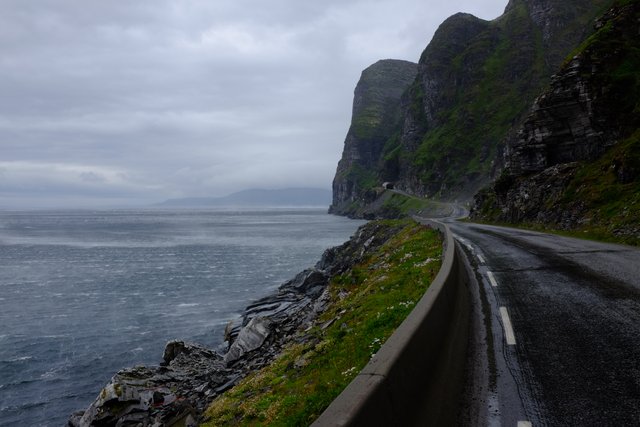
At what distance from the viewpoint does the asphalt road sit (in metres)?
5.81

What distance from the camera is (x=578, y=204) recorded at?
32.9 metres

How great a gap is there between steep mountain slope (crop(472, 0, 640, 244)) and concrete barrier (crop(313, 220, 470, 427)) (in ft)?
74.5

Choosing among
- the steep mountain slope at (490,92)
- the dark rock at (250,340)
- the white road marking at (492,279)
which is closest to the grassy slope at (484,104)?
the steep mountain slope at (490,92)

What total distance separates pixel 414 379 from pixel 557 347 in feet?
11.9

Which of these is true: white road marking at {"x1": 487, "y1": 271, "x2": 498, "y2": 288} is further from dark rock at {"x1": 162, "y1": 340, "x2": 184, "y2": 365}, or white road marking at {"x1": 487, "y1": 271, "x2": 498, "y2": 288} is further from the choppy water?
the choppy water

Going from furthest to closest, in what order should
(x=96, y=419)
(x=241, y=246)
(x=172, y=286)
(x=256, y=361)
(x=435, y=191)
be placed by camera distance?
(x=435, y=191)
(x=241, y=246)
(x=172, y=286)
(x=256, y=361)
(x=96, y=419)

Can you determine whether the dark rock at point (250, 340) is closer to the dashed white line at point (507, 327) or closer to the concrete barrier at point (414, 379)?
the dashed white line at point (507, 327)

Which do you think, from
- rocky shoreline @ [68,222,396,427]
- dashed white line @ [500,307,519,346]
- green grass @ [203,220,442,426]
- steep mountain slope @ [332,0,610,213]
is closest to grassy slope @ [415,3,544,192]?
steep mountain slope @ [332,0,610,213]

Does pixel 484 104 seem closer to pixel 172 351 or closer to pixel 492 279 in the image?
pixel 172 351

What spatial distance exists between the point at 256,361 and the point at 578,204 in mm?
27758

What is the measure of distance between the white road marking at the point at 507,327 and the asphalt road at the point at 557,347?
19 millimetres

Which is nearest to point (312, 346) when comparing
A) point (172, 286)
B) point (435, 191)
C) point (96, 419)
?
point (96, 419)

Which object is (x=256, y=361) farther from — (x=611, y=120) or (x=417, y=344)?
(x=611, y=120)

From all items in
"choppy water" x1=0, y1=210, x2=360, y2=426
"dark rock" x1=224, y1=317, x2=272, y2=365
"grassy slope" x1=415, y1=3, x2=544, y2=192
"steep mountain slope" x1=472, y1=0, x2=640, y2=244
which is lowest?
"choppy water" x1=0, y1=210, x2=360, y2=426
